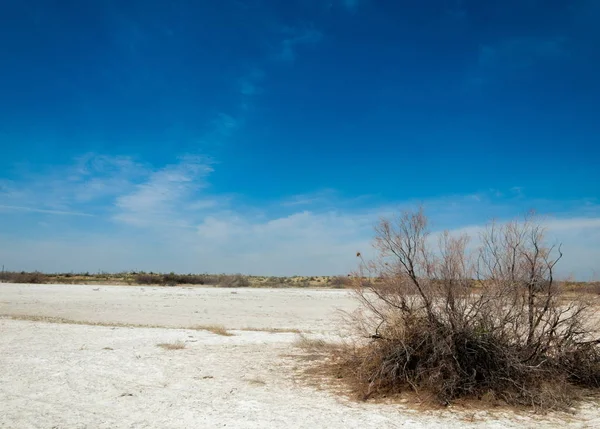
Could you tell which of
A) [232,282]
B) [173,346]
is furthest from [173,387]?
[232,282]

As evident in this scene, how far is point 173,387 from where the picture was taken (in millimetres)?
8586

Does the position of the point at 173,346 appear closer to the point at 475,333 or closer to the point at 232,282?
the point at 475,333

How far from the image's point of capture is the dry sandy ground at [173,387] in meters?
6.77

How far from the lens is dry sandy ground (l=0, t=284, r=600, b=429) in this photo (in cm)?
677

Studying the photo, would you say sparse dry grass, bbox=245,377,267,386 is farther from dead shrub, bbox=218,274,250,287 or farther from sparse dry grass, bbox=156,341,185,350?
dead shrub, bbox=218,274,250,287

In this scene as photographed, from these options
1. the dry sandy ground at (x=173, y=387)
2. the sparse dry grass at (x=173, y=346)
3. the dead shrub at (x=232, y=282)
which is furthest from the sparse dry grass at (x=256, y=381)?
the dead shrub at (x=232, y=282)

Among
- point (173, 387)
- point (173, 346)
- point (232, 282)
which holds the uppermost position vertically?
point (232, 282)

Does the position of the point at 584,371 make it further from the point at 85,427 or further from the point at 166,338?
the point at 166,338

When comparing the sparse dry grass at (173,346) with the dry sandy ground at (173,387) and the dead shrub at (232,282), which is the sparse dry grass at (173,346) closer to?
the dry sandy ground at (173,387)

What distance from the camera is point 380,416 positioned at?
7082 mm

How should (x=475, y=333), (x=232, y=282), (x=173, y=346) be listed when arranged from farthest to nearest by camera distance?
(x=232, y=282), (x=173, y=346), (x=475, y=333)

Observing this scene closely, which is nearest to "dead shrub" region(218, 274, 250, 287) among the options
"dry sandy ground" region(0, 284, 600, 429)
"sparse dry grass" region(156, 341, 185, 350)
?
"dry sandy ground" region(0, 284, 600, 429)

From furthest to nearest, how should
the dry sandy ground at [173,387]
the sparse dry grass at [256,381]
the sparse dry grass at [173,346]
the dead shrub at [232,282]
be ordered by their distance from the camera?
the dead shrub at [232,282], the sparse dry grass at [173,346], the sparse dry grass at [256,381], the dry sandy ground at [173,387]

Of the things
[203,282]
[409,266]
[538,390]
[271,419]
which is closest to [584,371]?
[538,390]
